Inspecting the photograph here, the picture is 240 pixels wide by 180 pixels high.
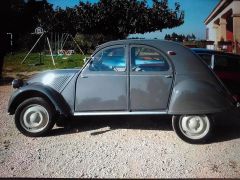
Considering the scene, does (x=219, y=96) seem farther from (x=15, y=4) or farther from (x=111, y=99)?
(x=15, y=4)

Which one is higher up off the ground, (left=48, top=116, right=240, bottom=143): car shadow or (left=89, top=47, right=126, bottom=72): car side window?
(left=89, top=47, right=126, bottom=72): car side window

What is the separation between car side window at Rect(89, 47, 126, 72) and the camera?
5320mm

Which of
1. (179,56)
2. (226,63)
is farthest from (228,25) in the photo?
(179,56)

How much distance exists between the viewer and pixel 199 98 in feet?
16.1

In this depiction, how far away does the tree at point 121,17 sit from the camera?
990 inches

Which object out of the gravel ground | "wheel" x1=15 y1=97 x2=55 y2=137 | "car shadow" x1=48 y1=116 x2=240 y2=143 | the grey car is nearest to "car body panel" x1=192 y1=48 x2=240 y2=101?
"car shadow" x1=48 y1=116 x2=240 y2=143

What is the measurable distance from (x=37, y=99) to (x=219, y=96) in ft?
9.51

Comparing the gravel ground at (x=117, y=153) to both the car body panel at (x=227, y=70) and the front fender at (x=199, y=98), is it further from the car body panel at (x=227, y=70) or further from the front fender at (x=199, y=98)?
the car body panel at (x=227, y=70)

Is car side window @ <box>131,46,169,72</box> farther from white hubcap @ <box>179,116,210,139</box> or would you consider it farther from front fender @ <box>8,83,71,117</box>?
front fender @ <box>8,83,71,117</box>

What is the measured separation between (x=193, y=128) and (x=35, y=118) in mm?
2561

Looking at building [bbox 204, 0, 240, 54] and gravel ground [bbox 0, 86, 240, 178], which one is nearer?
gravel ground [bbox 0, 86, 240, 178]

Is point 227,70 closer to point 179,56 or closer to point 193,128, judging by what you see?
point 179,56

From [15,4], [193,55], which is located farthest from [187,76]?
[15,4]

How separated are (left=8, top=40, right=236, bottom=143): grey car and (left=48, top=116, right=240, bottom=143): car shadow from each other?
1.53 feet
